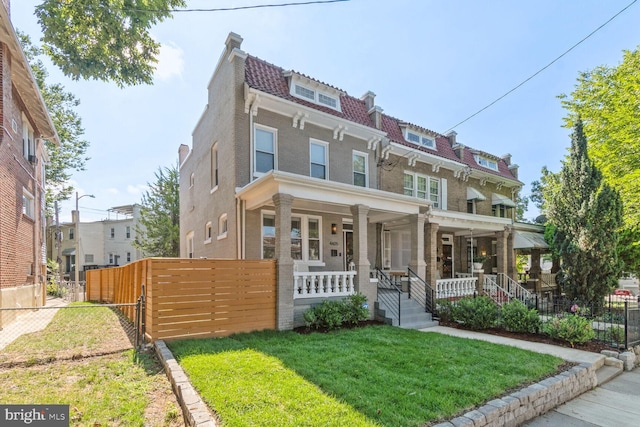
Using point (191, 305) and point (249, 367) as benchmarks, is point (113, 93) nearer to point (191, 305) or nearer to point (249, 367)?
point (191, 305)

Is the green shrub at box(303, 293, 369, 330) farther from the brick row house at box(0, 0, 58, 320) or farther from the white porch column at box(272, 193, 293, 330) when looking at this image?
the brick row house at box(0, 0, 58, 320)

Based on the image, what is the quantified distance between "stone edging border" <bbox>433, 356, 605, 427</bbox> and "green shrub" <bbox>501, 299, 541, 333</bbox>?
2.20 metres

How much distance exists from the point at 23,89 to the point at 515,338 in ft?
56.8

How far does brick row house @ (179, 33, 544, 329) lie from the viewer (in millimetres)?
9438

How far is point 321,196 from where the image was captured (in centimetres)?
919

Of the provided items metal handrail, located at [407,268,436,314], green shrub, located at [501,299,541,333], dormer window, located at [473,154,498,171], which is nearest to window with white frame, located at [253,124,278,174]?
metal handrail, located at [407,268,436,314]

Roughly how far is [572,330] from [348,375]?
605 centimetres

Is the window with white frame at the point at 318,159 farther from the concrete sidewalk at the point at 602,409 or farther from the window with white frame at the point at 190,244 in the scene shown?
the concrete sidewalk at the point at 602,409

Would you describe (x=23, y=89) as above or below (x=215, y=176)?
above

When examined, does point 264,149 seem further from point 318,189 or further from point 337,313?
point 337,313

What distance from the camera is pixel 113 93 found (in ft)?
32.2

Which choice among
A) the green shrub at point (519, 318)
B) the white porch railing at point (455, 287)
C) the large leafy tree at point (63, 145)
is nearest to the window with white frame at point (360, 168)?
the white porch railing at point (455, 287)

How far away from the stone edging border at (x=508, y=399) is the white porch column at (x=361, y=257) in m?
5.00

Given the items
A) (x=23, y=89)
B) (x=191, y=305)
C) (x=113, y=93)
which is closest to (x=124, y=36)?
(x=113, y=93)
